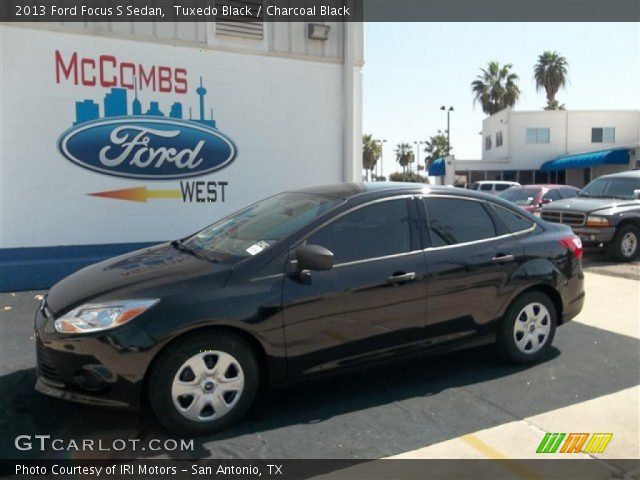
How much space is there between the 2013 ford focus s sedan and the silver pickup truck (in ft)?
19.6

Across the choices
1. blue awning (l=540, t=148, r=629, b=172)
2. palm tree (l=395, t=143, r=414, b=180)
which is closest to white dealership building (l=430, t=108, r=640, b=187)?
blue awning (l=540, t=148, r=629, b=172)

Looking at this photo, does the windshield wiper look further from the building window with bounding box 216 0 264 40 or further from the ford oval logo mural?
the building window with bounding box 216 0 264 40

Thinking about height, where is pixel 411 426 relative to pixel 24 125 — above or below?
below

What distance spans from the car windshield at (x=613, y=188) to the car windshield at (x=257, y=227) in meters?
9.03

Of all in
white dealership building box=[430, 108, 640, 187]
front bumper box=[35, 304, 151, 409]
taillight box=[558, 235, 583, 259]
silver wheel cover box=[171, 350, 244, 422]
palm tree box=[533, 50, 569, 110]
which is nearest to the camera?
front bumper box=[35, 304, 151, 409]

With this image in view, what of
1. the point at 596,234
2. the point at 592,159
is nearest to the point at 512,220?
the point at 596,234

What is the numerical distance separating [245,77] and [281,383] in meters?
6.26

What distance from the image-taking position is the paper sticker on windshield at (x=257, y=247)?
3713 millimetres

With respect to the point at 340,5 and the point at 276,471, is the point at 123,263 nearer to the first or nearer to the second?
the point at 276,471

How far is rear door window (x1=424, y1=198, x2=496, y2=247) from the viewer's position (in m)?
4.30

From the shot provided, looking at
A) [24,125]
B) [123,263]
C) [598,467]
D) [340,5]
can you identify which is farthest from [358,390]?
[340,5]

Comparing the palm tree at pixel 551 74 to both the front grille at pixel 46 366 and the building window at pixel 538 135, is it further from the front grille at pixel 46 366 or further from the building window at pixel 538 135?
the front grille at pixel 46 366

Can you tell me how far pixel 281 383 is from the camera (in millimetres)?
3629

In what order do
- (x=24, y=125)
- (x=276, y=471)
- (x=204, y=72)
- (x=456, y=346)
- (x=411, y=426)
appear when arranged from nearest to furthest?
1. (x=276, y=471)
2. (x=411, y=426)
3. (x=456, y=346)
4. (x=24, y=125)
5. (x=204, y=72)
